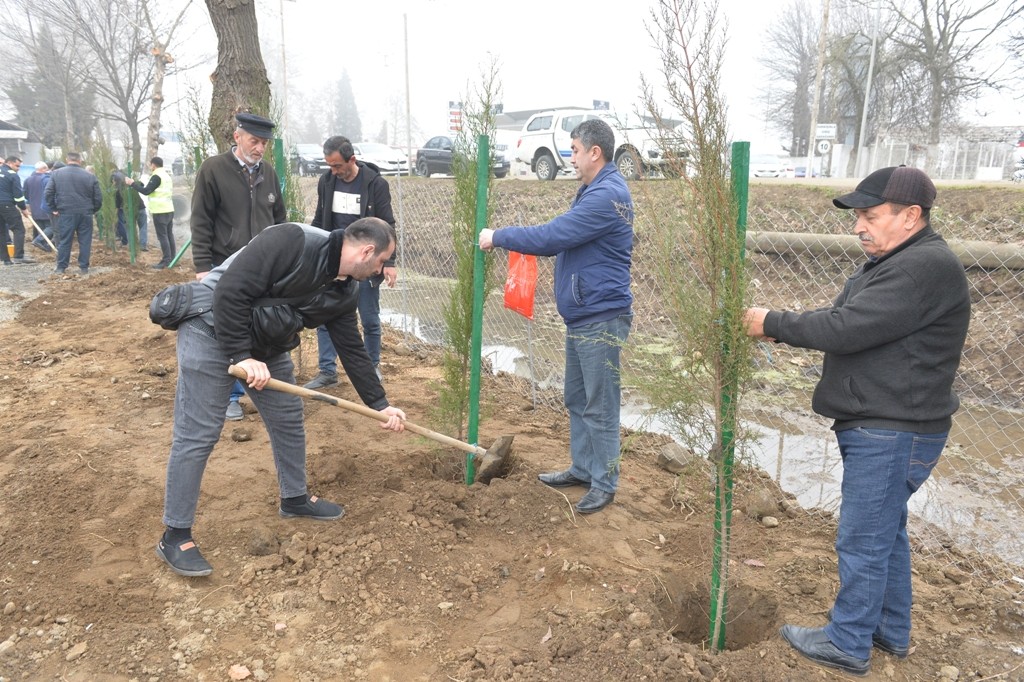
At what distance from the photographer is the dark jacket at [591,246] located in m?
3.56

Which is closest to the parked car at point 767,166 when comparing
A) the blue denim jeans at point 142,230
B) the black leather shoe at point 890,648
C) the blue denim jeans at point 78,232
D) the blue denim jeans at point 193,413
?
the blue denim jeans at point 142,230

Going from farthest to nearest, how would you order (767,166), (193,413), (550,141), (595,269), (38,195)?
(767,166), (550,141), (38,195), (595,269), (193,413)

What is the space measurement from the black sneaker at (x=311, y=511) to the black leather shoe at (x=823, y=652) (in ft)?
7.80

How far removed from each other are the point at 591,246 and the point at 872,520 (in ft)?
6.16

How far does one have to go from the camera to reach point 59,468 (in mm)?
4391

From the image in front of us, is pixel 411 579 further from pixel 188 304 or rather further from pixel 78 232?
pixel 78 232

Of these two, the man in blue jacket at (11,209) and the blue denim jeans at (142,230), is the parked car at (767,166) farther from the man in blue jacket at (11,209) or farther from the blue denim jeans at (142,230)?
the man in blue jacket at (11,209)

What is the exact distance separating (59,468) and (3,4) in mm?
35048

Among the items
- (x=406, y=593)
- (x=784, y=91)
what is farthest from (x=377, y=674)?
(x=784, y=91)

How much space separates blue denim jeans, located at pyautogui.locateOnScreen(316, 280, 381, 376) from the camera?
5.68 m

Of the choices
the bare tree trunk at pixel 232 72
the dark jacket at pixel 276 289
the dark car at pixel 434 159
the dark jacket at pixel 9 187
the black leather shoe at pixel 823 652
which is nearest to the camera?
the black leather shoe at pixel 823 652

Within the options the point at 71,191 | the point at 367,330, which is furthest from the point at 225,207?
the point at 71,191

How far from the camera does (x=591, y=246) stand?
369 centimetres

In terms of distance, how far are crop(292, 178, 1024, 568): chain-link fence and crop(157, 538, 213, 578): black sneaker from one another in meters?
2.18
